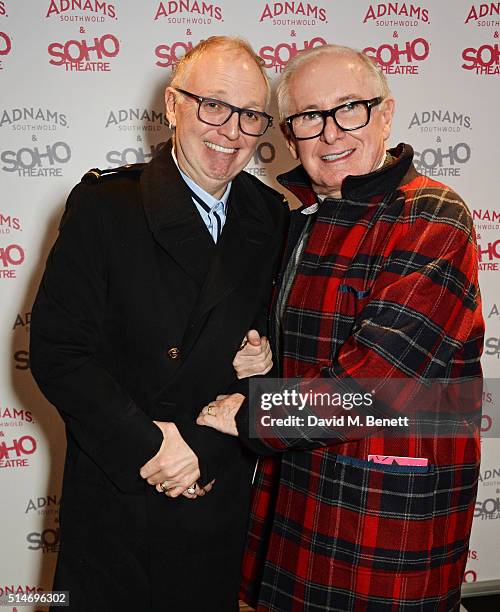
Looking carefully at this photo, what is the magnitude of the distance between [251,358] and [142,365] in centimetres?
27

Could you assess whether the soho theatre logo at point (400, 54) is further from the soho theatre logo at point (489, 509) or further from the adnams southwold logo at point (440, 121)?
the soho theatre logo at point (489, 509)

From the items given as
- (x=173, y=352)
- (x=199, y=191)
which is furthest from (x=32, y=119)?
(x=173, y=352)

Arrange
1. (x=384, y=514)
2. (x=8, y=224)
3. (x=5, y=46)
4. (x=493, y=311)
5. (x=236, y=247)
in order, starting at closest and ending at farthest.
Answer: (x=384, y=514) < (x=236, y=247) < (x=5, y=46) < (x=8, y=224) < (x=493, y=311)

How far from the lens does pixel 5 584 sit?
2699mm

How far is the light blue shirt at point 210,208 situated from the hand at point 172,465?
505 millimetres

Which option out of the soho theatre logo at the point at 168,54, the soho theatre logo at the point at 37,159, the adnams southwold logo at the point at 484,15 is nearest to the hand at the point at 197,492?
the soho theatre logo at the point at 37,159

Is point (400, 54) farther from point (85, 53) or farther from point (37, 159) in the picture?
point (37, 159)

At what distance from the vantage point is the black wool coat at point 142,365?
1.66 m

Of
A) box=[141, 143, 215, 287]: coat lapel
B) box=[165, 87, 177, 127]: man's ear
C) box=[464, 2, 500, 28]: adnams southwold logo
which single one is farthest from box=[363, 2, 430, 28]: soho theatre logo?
box=[141, 143, 215, 287]: coat lapel

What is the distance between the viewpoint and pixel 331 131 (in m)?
1.68

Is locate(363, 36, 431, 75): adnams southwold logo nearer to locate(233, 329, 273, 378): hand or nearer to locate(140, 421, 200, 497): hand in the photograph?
locate(233, 329, 273, 378): hand

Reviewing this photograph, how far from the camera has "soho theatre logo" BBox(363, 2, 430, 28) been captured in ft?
8.71

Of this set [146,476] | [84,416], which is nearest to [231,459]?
[146,476]

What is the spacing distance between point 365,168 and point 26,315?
1.44 meters
